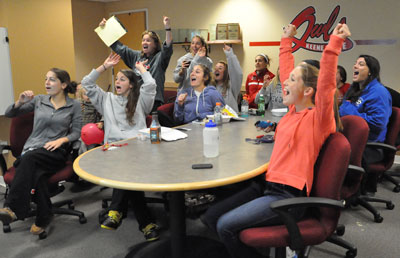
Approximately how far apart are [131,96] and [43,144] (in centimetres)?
83

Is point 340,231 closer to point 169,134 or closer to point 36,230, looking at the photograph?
point 169,134

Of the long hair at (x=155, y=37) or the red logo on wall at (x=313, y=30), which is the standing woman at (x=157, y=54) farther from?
the red logo on wall at (x=313, y=30)

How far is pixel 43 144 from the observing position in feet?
9.39

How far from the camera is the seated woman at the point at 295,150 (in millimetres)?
1628

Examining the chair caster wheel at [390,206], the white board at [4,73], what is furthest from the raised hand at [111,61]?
the chair caster wheel at [390,206]

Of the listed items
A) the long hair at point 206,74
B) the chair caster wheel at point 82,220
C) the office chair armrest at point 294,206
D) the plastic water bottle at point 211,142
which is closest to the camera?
the office chair armrest at point 294,206

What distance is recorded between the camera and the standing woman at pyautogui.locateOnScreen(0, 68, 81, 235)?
2506mm

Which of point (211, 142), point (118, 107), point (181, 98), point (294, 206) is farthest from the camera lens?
point (181, 98)

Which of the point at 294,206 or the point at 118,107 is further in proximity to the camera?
the point at 118,107

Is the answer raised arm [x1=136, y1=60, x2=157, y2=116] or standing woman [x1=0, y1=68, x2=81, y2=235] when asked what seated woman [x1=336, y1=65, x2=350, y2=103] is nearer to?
raised arm [x1=136, y1=60, x2=157, y2=116]

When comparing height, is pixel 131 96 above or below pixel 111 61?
below

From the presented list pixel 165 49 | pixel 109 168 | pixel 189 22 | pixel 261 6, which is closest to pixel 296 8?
pixel 261 6

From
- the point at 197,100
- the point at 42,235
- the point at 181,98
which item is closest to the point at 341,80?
the point at 197,100

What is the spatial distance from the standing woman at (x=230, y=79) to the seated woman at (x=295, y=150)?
1.92 meters
